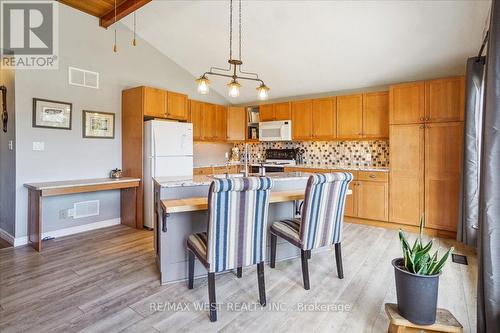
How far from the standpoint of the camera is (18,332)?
69.8 inches

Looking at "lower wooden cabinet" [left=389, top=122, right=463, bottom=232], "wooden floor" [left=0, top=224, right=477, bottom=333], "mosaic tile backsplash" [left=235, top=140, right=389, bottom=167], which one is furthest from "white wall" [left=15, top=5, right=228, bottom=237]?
"lower wooden cabinet" [left=389, top=122, right=463, bottom=232]

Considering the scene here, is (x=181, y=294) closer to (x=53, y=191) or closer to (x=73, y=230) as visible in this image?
(x=53, y=191)

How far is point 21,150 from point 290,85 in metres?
4.39

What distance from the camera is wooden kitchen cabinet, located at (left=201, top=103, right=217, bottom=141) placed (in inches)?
221

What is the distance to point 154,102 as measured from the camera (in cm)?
427

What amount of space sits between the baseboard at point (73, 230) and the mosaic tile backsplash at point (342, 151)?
3568 millimetres

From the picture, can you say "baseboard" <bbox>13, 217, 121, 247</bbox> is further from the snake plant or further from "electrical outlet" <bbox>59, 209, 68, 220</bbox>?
the snake plant

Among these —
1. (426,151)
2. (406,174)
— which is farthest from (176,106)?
(426,151)

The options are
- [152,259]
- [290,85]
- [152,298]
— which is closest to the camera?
[152,298]

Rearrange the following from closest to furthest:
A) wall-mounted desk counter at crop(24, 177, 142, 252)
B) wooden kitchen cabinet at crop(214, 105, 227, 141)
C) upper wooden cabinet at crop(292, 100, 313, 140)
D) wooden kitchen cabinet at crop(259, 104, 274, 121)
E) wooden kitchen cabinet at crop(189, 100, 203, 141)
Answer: wall-mounted desk counter at crop(24, 177, 142, 252) < upper wooden cabinet at crop(292, 100, 313, 140) < wooden kitchen cabinet at crop(189, 100, 203, 141) < wooden kitchen cabinet at crop(259, 104, 274, 121) < wooden kitchen cabinet at crop(214, 105, 227, 141)

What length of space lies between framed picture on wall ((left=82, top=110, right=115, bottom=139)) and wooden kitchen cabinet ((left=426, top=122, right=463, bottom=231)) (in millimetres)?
4800

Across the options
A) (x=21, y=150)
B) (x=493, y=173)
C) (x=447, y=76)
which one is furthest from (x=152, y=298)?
(x=447, y=76)

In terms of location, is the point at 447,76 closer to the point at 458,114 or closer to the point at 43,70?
Answer: the point at 458,114
